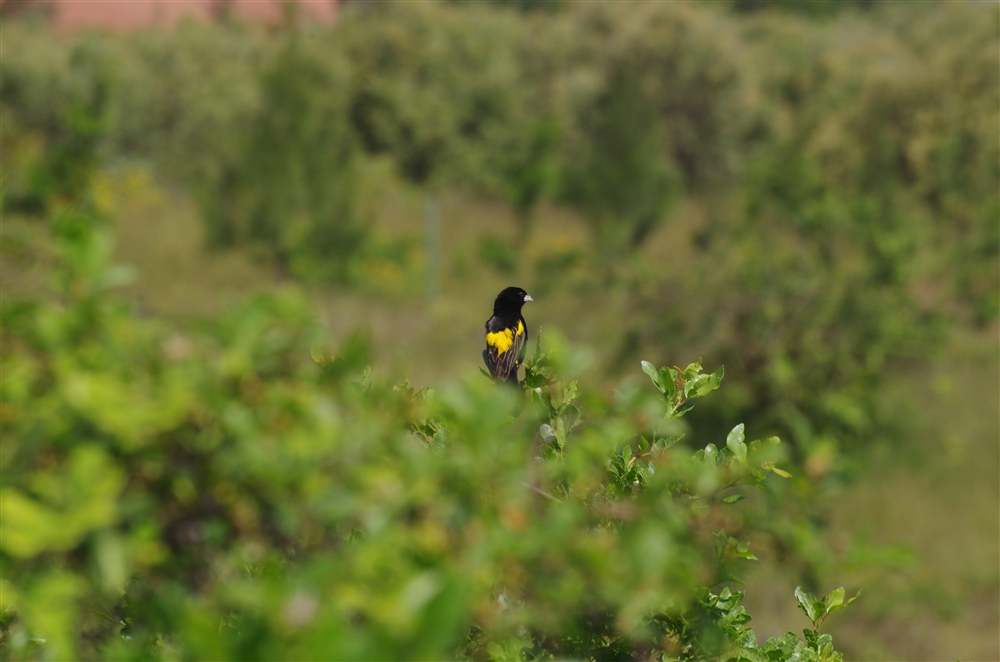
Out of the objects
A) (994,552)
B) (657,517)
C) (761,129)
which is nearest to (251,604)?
(657,517)

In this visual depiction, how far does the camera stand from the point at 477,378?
1.11m

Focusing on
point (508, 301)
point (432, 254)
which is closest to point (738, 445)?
point (508, 301)

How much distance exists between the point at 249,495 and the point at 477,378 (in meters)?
0.31

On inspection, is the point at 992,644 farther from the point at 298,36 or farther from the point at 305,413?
the point at 298,36

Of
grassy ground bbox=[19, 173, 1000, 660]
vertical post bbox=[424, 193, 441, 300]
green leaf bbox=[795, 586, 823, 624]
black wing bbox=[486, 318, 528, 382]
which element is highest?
vertical post bbox=[424, 193, 441, 300]

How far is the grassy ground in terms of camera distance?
6.91m

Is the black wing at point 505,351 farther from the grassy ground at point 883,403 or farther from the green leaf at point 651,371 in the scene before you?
the green leaf at point 651,371

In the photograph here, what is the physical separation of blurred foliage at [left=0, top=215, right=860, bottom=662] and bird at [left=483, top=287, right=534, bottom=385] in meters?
1.50

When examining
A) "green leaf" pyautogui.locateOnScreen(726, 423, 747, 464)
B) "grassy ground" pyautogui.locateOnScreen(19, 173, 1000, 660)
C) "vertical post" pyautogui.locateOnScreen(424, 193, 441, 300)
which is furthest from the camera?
"vertical post" pyautogui.locateOnScreen(424, 193, 441, 300)

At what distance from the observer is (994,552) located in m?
7.66

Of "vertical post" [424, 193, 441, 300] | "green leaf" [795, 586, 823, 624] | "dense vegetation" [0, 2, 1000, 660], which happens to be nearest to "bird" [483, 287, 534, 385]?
"dense vegetation" [0, 2, 1000, 660]

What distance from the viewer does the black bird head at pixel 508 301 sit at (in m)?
3.33

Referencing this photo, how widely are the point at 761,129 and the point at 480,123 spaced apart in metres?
6.07

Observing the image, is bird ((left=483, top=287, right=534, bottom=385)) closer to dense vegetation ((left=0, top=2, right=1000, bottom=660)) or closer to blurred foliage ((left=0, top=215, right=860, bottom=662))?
dense vegetation ((left=0, top=2, right=1000, bottom=660))
